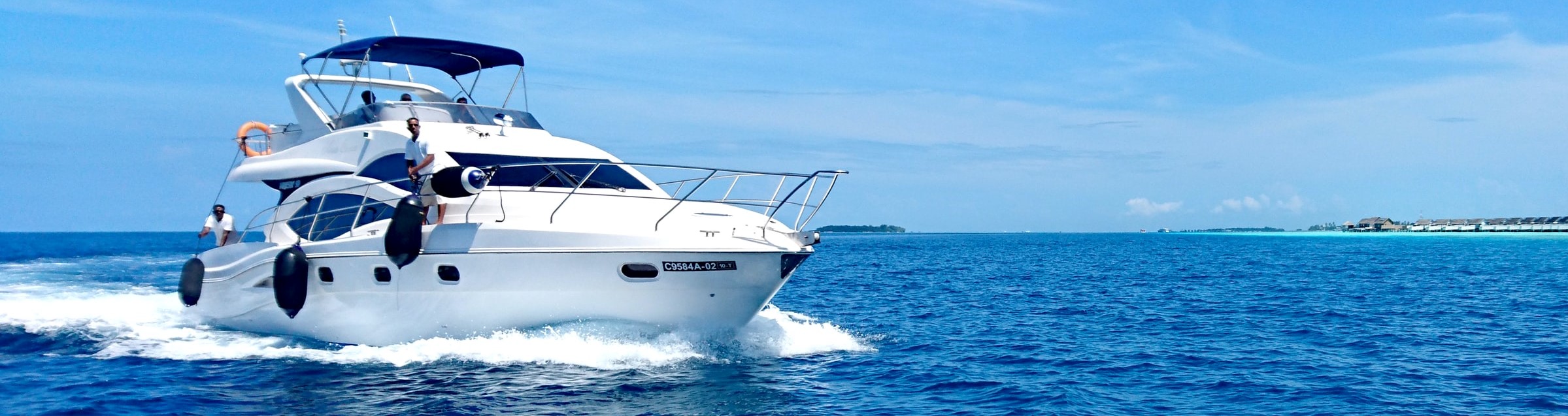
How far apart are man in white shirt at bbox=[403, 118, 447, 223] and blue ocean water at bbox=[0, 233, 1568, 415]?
1476 mm

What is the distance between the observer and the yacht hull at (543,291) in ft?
33.0

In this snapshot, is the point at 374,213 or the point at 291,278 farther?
the point at 374,213

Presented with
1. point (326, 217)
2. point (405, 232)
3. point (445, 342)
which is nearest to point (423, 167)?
point (405, 232)

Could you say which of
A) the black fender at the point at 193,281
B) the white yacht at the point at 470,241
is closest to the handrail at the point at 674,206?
the white yacht at the point at 470,241

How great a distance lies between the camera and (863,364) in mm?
11156

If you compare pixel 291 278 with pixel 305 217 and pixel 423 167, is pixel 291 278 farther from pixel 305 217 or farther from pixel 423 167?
pixel 423 167

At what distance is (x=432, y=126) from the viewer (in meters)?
12.8

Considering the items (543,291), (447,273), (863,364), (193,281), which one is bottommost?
(863,364)

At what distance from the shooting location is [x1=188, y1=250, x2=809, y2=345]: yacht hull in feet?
33.0

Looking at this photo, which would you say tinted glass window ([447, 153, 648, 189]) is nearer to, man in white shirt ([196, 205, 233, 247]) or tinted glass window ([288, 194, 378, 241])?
tinted glass window ([288, 194, 378, 241])

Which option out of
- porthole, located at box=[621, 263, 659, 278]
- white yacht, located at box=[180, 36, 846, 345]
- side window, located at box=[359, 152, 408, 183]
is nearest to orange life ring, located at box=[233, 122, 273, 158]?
white yacht, located at box=[180, 36, 846, 345]

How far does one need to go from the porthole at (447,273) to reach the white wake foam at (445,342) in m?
0.70

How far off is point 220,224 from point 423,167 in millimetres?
5464

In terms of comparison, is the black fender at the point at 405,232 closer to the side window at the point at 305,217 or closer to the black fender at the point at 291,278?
the black fender at the point at 291,278
